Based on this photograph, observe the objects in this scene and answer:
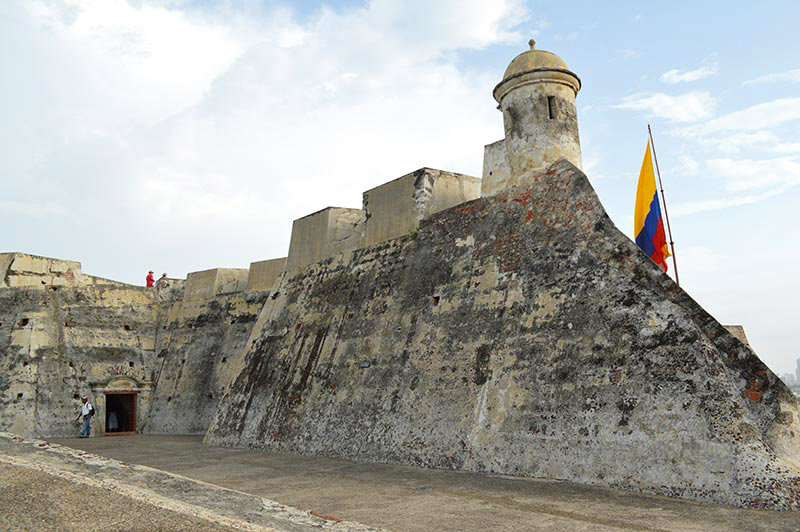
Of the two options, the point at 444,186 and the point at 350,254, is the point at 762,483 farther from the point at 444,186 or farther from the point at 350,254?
the point at 350,254

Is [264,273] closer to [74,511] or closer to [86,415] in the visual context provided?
[86,415]

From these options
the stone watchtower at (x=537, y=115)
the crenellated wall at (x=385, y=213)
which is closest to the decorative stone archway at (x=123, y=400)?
the crenellated wall at (x=385, y=213)

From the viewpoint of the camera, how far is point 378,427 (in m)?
10.8

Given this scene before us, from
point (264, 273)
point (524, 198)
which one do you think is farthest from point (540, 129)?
point (264, 273)

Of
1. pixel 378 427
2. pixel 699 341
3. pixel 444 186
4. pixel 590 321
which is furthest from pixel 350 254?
pixel 699 341

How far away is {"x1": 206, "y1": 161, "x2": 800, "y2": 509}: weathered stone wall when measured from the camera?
705cm

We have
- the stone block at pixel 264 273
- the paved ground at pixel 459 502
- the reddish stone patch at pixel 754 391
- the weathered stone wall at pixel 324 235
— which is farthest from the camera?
the stone block at pixel 264 273

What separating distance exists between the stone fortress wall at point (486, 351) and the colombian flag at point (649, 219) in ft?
5.00

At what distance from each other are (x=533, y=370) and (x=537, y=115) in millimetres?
4446

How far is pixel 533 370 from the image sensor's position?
29.1 ft

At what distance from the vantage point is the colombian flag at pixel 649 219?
35.1 feet

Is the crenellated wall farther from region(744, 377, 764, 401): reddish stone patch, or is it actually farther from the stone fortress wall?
region(744, 377, 764, 401): reddish stone patch

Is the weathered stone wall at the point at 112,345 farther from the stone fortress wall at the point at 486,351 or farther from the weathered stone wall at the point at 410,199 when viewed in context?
the weathered stone wall at the point at 410,199

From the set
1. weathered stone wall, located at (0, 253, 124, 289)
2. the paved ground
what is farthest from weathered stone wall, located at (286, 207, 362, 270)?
weathered stone wall, located at (0, 253, 124, 289)
